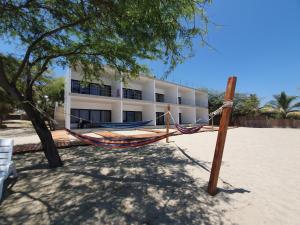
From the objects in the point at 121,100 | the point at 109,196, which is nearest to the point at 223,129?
the point at 109,196

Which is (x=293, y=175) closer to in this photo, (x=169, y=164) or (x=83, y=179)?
(x=169, y=164)

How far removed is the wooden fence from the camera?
2225 centimetres

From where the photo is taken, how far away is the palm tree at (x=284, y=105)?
23542mm

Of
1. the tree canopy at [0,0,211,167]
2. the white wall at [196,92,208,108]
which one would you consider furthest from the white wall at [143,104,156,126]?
the tree canopy at [0,0,211,167]

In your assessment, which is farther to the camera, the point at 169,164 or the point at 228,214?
the point at 169,164

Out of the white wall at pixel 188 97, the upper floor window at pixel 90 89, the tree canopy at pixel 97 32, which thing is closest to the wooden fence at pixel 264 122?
the white wall at pixel 188 97

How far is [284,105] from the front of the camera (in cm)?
2420

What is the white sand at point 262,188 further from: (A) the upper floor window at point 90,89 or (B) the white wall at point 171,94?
(B) the white wall at point 171,94

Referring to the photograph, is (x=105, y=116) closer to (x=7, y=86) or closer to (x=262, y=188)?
(x=7, y=86)

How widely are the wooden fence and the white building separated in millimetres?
5272

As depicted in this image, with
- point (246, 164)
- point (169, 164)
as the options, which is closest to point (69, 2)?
point (169, 164)

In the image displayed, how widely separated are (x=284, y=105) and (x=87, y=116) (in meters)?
25.0

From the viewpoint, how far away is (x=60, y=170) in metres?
4.44

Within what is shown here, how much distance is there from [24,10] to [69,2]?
145cm
